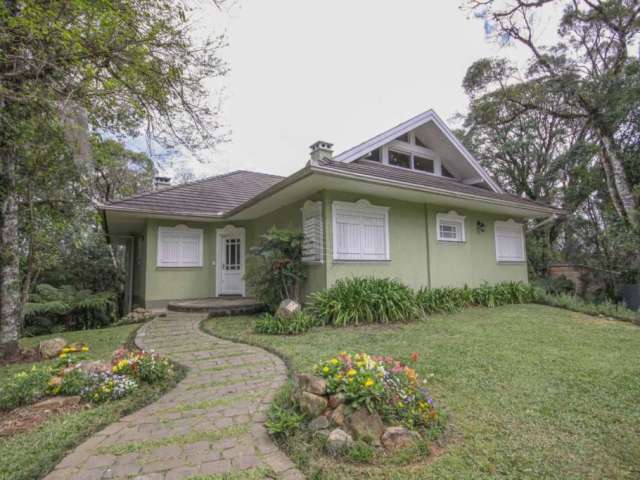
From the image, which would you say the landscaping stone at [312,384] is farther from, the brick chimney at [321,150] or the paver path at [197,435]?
the brick chimney at [321,150]

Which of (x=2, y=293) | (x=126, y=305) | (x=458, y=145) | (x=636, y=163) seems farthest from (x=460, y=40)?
(x=126, y=305)

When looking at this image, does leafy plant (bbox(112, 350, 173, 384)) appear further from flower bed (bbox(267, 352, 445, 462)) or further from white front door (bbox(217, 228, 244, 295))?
white front door (bbox(217, 228, 244, 295))

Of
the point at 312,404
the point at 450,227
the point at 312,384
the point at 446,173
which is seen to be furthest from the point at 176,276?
the point at 446,173

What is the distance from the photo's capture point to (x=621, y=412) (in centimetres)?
274

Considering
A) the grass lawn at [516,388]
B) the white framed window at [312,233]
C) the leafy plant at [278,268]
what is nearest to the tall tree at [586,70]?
the grass lawn at [516,388]

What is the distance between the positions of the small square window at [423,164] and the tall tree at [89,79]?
6102 mm

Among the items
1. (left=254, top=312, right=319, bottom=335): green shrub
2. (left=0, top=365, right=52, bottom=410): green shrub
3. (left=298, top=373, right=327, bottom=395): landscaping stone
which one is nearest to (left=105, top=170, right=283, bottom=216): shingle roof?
(left=254, top=312, right=319, bottom=335): green shrub

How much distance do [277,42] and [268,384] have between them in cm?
707

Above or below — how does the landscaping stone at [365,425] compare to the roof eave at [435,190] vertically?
below

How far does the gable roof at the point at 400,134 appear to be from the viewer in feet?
24.2

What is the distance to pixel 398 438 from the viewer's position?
7.34 ft

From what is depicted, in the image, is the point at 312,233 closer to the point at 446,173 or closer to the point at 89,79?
the point at 89,79

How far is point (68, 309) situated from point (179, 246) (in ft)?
10.1

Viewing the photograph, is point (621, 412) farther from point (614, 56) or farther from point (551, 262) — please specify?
point (614, 56)
